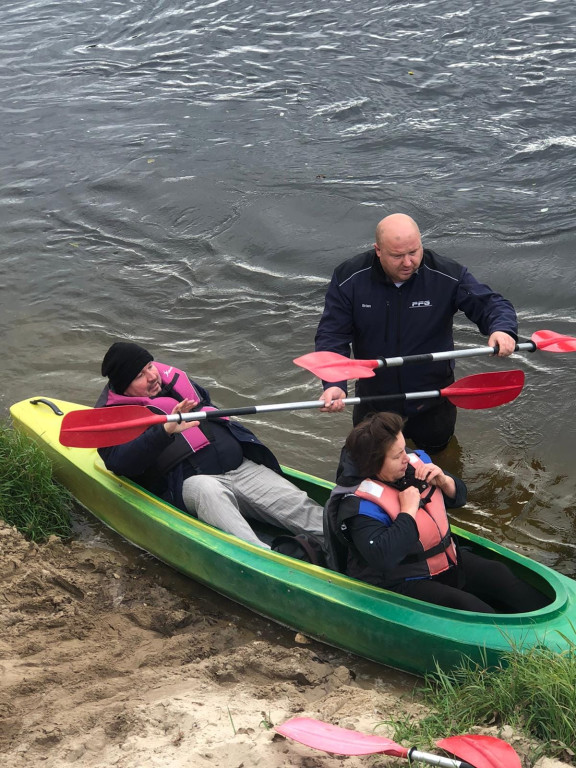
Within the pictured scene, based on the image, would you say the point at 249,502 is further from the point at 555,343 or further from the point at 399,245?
the point at 555,343

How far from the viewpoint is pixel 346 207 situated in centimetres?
903

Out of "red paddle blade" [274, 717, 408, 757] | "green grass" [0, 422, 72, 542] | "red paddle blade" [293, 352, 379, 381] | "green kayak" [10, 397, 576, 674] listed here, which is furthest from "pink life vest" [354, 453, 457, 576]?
"green grass" [0, 422, 72, 542]

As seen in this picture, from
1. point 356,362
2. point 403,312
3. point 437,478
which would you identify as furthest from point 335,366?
point 437,478

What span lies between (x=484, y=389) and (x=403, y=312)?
60cm

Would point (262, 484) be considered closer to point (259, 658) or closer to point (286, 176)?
point (259, 658)

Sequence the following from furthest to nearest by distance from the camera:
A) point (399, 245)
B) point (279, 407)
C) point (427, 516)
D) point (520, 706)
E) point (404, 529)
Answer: point (279, 407) < point (399, 245) < point (427, 516) < point (404, 529) < point (520, 706)

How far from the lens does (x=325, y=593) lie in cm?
423

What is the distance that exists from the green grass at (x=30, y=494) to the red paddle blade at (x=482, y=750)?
2.99m

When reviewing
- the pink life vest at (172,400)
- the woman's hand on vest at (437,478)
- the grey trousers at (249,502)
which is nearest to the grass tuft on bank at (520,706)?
the woman's hand on vest at (437,478)

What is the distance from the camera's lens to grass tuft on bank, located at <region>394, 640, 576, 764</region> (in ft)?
9.75

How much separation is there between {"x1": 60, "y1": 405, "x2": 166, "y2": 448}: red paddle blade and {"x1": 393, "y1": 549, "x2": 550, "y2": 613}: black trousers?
1.55 meters

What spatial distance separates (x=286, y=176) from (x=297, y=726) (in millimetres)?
7409

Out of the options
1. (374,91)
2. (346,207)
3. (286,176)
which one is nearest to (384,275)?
(346,207)

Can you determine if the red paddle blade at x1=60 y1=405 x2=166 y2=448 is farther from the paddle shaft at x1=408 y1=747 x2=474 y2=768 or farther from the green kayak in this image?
the paddle shaft at x1=408 y1=747 x2=474 y2=768
